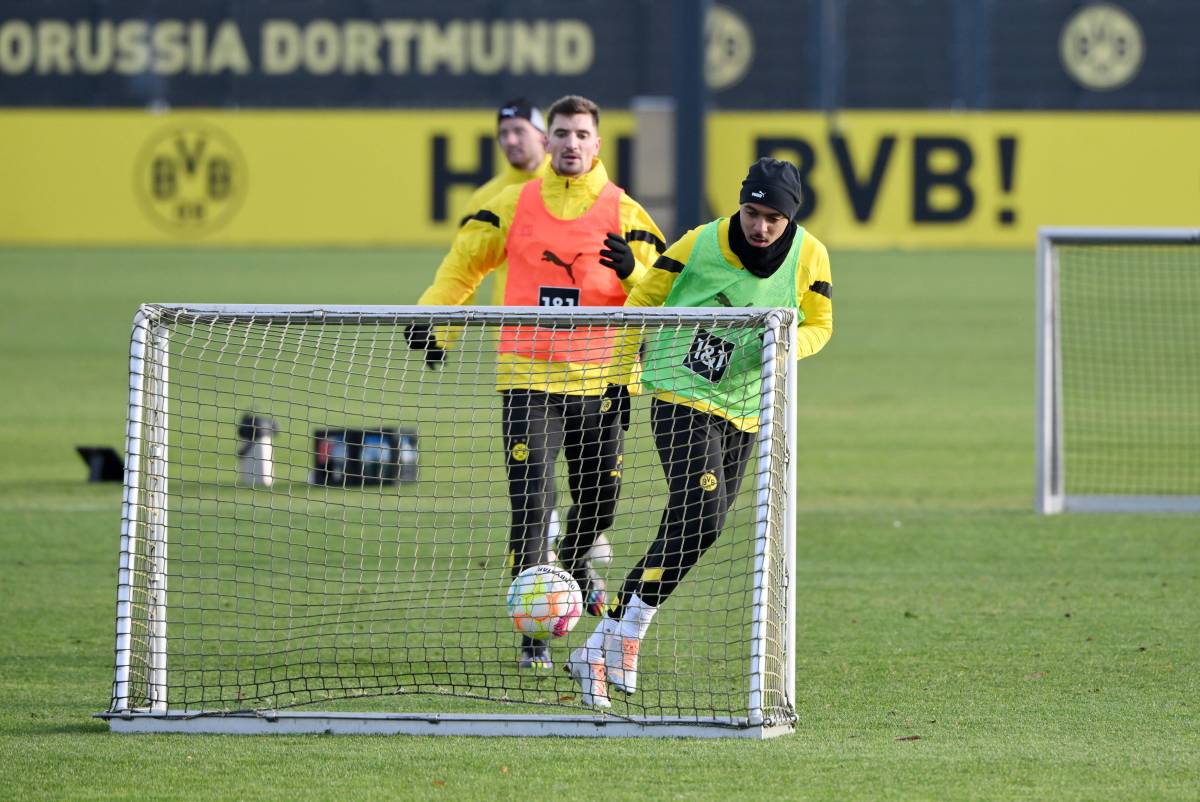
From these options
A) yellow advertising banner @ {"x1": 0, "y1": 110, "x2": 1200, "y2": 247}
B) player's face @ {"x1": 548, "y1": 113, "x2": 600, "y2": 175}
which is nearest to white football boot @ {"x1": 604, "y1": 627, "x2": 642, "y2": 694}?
player's face @ {"x1": 548, "y1": 113, "x2": 600, "y2": 175}

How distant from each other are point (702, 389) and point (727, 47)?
25.1 meters

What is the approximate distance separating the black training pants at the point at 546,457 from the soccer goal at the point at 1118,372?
3.43m

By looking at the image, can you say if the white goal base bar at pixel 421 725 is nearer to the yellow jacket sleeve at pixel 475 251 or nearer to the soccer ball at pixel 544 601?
the soccer ball at pixel 544 601

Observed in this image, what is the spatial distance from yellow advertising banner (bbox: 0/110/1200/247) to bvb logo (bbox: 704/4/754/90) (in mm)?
1769

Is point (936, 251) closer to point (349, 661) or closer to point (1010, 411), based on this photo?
point (1010, 411)

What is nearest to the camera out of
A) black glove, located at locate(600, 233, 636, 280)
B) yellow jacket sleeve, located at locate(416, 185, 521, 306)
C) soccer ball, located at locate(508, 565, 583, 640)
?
soccer ball, located at locate(508, 565, 583, 640)

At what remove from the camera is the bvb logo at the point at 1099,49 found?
29875mm

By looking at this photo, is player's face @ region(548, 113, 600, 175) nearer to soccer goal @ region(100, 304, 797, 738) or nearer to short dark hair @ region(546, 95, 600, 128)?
short dark hair @ region(546, 95, 600, 128)

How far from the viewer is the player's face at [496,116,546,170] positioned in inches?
299

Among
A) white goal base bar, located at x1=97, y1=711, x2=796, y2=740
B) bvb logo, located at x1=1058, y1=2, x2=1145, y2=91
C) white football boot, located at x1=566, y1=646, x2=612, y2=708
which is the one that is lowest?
white goal base bar, located at x1=97, y1=711, x2=796, y2=740

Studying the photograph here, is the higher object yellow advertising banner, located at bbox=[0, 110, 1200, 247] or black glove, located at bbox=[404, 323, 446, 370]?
yellow advertising banner, located at bbox=[0, 110, 1200, 247]

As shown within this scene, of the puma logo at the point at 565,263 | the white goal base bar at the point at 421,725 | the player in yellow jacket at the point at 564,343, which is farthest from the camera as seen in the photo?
the puma logo at the point at 565,263

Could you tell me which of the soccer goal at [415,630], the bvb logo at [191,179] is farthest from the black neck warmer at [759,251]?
the bvb logo at [191,179]

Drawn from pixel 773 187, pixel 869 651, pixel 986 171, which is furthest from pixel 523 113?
pixel 986 171
